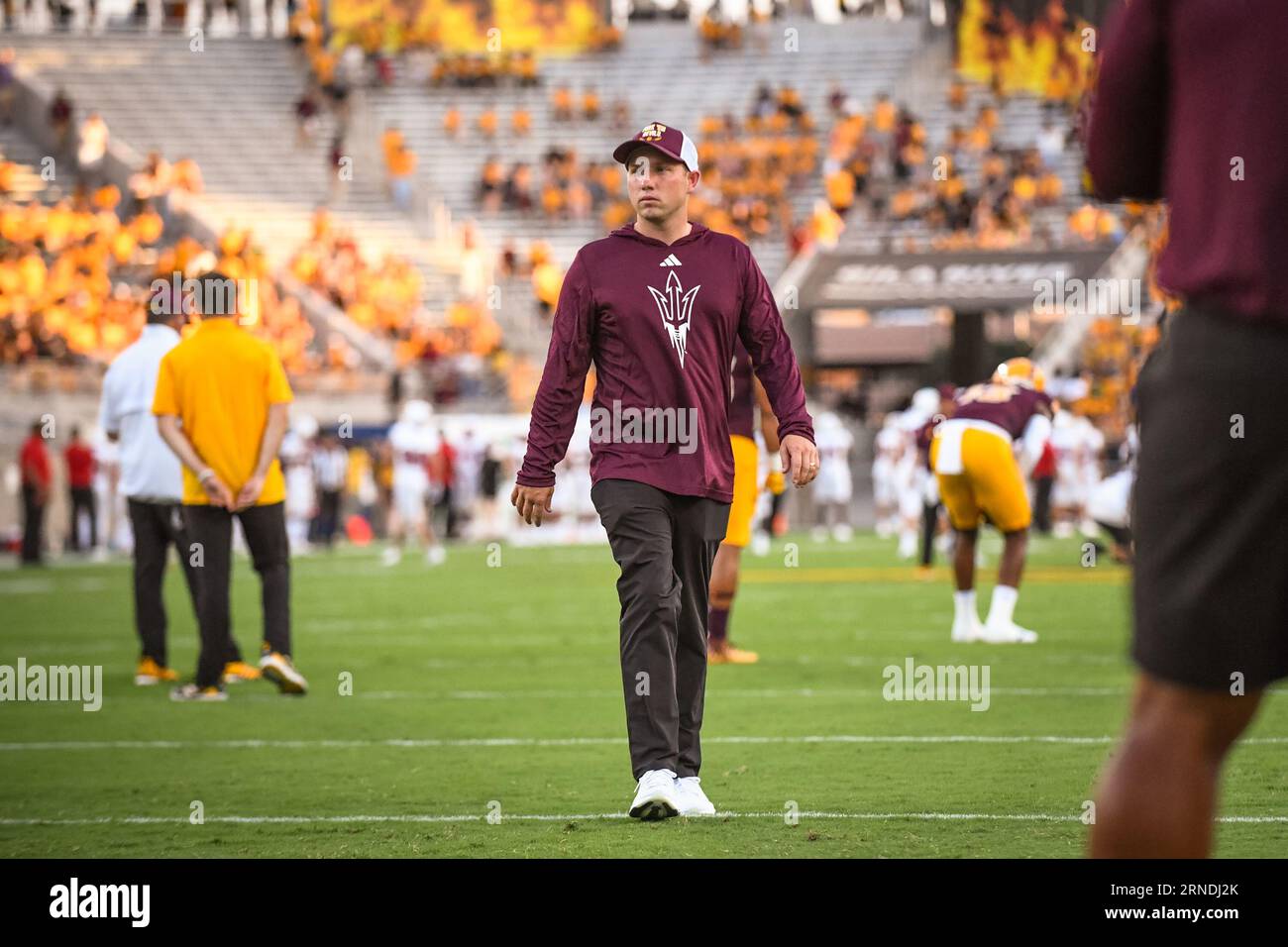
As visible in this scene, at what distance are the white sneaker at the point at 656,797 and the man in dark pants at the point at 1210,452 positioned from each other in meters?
3.69

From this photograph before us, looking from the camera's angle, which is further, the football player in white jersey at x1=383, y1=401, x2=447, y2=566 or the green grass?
the football player in white jersey at x1=383, y1=401, x2=447, y2=566

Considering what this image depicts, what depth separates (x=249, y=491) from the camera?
11.1 meters

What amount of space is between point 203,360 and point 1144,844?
27.9 ft

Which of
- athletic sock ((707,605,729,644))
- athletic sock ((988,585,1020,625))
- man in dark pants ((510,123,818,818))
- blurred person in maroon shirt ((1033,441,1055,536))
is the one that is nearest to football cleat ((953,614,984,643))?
athletic sock ((988,585,1020,625))

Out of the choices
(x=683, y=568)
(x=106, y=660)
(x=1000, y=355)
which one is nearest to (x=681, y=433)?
(x=683, y=568)

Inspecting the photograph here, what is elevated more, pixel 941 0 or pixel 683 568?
pixel 941 0

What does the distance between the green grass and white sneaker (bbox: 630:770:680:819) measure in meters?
0.07

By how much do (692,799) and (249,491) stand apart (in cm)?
464

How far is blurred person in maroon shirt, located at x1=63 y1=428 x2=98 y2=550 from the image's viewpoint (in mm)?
29703

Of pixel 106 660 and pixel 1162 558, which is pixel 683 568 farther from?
pixel 106 660

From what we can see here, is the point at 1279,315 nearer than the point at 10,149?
Yes

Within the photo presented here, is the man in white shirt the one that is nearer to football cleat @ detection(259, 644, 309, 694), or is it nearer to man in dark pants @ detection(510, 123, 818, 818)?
football cleat @ detection(259, 644, 309, 694)

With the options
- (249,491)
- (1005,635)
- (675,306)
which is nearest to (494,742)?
(249,491)

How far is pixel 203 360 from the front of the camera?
11148 millimetres
